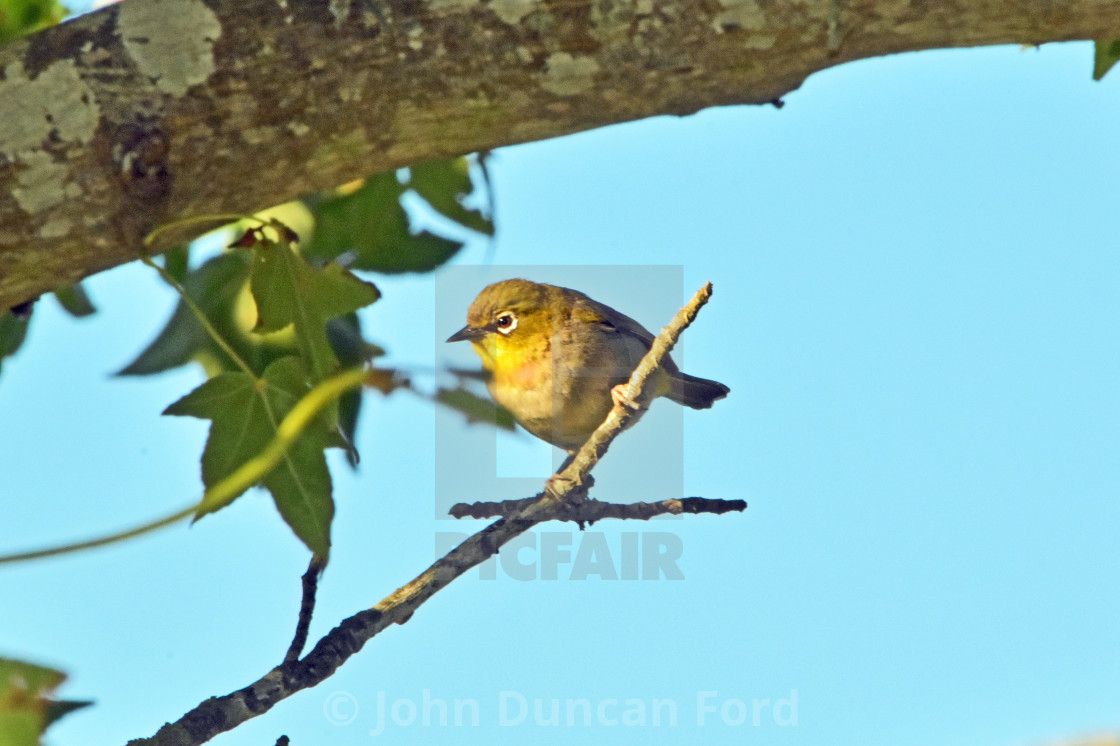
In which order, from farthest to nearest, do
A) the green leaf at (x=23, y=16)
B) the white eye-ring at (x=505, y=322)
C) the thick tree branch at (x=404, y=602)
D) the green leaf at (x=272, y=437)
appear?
the white eye-ring at (x=505, y=322) → the green leaf at (x=23, y=16) → the green leaf at (x=272, y=437) → the thick tree branch at (x=404, y=602)

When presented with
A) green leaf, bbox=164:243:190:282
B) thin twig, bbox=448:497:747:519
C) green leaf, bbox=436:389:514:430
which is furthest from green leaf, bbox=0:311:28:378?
green leaf, bbox=436:389:514:430

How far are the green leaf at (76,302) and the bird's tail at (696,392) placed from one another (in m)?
3.16

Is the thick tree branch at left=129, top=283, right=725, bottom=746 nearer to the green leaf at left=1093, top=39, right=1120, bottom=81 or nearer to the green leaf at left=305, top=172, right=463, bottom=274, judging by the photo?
the green leaf at left=305, top=172, right=463, bottom=274

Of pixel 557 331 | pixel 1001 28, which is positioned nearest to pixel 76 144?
pixel 1001 28

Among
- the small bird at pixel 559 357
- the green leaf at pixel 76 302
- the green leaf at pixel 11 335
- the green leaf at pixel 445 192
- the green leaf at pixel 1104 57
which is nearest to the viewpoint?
the green leaf at pixel 1104 57

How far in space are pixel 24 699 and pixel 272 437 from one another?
3.91 ft

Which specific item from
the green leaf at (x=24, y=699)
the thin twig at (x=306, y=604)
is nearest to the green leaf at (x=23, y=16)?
Result: the thin twig at (x=306, y=604)

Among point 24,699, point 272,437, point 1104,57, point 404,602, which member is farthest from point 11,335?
point 1104,57

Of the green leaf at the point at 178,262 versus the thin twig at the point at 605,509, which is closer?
the thin twig at the point at 605,509

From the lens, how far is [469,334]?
5.73 m

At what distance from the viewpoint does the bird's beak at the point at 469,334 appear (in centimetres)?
570

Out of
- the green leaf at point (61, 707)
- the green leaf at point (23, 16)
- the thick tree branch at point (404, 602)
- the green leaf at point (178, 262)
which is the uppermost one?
the green leaf at point (23, 16)

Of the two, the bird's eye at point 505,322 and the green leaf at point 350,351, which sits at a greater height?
the bird's eye at point 505,322

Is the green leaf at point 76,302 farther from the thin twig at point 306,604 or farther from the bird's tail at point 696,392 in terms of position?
the bird's tail at point 696,392
